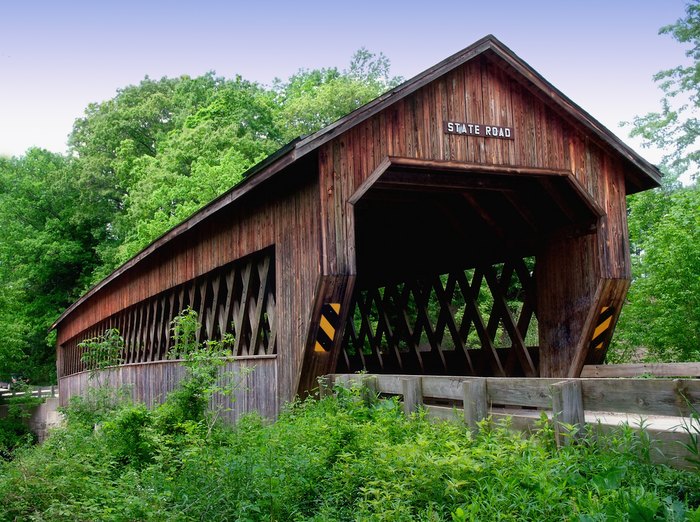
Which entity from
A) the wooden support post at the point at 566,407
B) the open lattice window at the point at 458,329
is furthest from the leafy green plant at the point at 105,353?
the wooden support post at the point at 566,407

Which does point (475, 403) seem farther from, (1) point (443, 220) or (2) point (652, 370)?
(1) point (443, 220)

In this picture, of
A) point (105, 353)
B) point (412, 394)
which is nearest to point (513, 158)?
point (412, 394)

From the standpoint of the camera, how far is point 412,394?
7012mm

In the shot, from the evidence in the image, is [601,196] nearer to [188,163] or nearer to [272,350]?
[272,350]

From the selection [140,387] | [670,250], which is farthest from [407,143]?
[140,387]

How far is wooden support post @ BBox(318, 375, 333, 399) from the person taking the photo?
8.82 m

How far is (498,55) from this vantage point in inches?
387

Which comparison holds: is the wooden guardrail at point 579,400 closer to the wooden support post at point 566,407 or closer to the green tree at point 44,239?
the wooden support post at point 566,407

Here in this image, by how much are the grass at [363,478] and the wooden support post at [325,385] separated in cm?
101

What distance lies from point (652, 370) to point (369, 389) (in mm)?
3189

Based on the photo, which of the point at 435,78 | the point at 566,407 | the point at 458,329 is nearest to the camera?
the point at 566,407

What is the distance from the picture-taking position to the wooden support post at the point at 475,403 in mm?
6039

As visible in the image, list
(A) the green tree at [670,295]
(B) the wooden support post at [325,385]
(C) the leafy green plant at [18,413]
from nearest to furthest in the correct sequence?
(B) the wooden support post at [325,385] < (A) the green tree at [670,295] < (C) the leafy green plant at [18,413]

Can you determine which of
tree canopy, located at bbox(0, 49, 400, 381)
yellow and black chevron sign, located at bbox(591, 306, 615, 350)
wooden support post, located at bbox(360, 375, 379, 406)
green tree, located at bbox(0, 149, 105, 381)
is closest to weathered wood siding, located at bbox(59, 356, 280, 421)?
wooden support post, located at bbox(360, 375, 379, 406)
